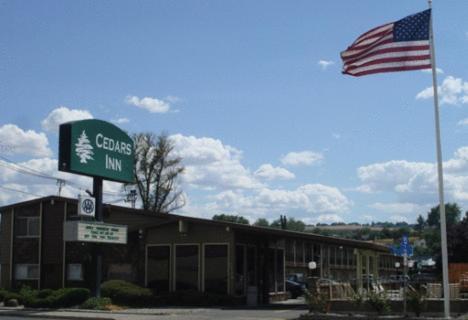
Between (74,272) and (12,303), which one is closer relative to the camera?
(12,303)

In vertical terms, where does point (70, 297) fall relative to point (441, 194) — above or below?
below

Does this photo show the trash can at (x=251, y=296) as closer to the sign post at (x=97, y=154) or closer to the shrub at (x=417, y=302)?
the sign post at (x=97, y=154)

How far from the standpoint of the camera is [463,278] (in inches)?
1100

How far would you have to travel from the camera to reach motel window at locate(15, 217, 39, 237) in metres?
38.8

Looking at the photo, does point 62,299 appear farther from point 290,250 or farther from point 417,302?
point 290,250

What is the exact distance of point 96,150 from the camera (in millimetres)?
29969

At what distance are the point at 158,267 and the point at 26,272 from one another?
8.75m

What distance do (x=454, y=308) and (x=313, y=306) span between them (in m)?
4.67

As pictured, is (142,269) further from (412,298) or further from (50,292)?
(412,298)

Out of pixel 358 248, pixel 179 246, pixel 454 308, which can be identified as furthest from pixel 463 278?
pixel 358 248

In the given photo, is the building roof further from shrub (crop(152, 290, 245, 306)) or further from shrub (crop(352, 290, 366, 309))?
→ shrub (crop(352, 290, 366, 309))

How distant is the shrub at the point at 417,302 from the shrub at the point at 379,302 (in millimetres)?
786

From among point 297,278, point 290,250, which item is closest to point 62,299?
point 290,250

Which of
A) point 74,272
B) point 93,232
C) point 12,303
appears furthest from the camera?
point 74,272
